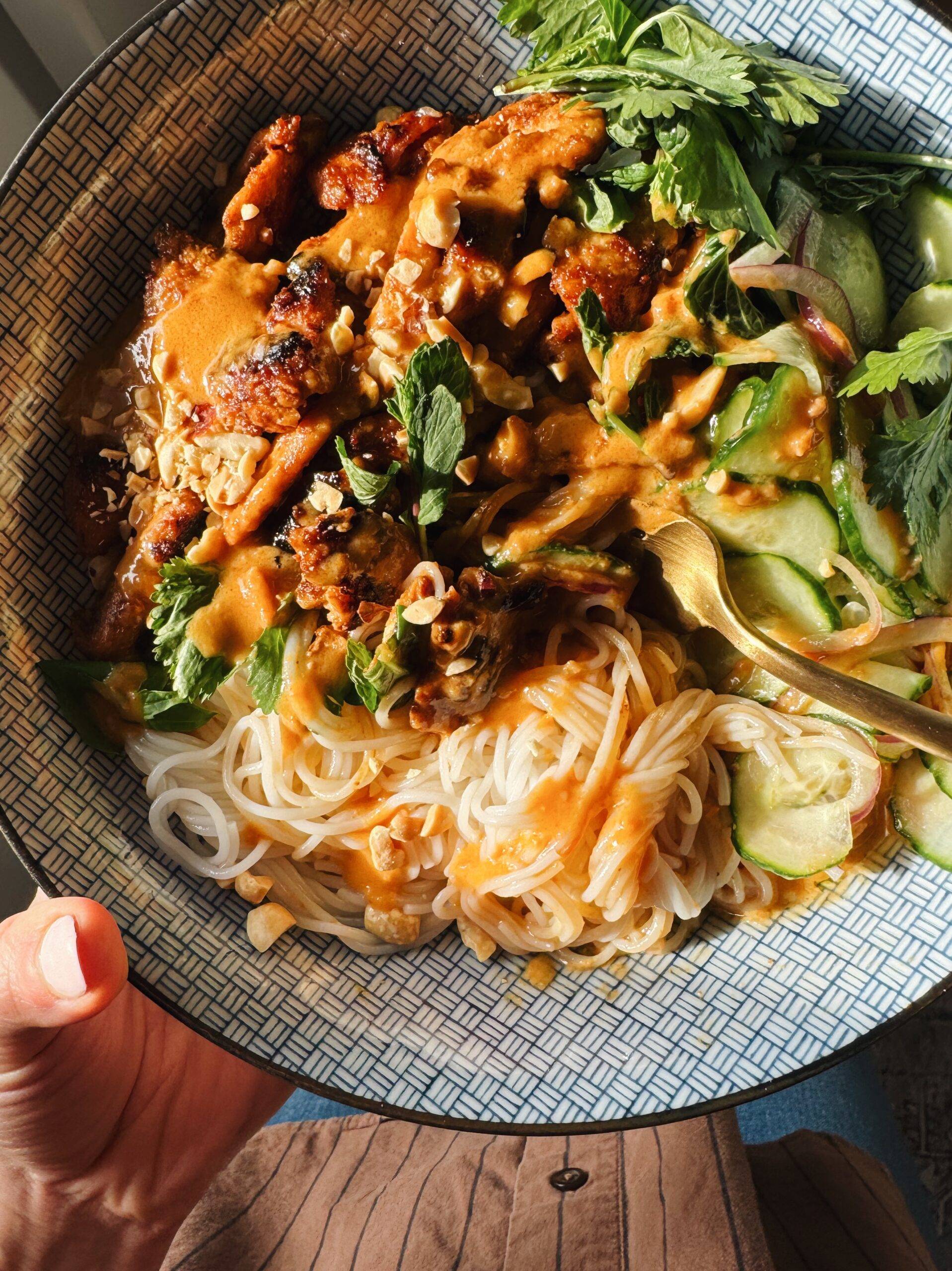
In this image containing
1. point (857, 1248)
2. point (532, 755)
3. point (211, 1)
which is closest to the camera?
point (211, 1)

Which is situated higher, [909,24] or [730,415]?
[909,24]

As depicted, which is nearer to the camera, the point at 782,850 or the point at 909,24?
the point at 909,24

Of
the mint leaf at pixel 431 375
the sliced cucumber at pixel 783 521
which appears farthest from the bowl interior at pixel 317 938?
the mint leaf at pixel 431 375

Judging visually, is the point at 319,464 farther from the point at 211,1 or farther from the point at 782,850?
the point at 782,850

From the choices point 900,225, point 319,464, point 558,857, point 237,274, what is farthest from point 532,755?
point 900,225

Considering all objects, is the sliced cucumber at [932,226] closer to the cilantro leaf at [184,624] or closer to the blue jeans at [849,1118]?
the cilantro leaf at [184,624]

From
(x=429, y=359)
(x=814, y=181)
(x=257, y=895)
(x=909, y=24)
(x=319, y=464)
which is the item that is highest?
(x=909, y=24)

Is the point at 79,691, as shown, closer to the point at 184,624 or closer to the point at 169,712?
the point at 169,712

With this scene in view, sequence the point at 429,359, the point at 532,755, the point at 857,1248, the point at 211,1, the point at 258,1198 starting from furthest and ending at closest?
the point at 258,1198 → the point at 857,1248 → the point at 532,755 → the point at 211,1 → the point at 429,359
